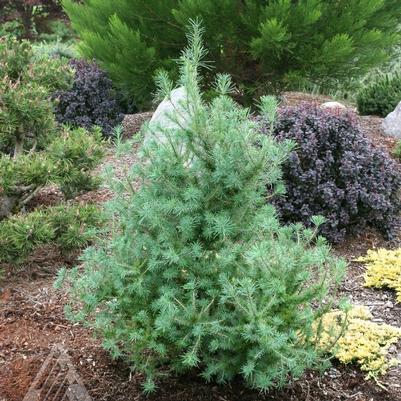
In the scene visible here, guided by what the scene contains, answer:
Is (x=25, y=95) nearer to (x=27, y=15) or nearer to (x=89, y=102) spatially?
(x=89, y=102)

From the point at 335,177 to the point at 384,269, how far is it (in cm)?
99

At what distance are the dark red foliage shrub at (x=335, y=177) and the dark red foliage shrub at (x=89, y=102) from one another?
2.70 metres

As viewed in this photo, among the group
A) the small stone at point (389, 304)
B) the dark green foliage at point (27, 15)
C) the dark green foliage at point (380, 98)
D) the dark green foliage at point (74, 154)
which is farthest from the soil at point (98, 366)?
the dark green foliage at point (27, 15)

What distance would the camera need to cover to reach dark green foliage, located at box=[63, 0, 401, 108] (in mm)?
6699

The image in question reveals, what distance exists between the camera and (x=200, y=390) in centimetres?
304

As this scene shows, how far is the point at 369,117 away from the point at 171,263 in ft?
21.9

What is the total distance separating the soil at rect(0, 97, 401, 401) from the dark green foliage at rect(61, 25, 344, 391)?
0.78ft

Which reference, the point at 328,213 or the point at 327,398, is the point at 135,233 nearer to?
the point at 327,398

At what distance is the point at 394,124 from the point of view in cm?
801

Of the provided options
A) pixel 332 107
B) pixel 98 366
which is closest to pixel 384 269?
pixel 98 366

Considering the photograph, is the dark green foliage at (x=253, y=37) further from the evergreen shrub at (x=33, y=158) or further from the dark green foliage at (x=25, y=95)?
the evergreen shrub at (x=33, y=158)

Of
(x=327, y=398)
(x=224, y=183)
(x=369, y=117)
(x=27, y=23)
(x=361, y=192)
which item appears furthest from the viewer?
(x=27, y=23)

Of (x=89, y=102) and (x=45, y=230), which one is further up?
(x=89, y=102)

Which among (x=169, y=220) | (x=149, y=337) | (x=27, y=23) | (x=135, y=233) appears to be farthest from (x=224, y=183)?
(x=27, y=23)
